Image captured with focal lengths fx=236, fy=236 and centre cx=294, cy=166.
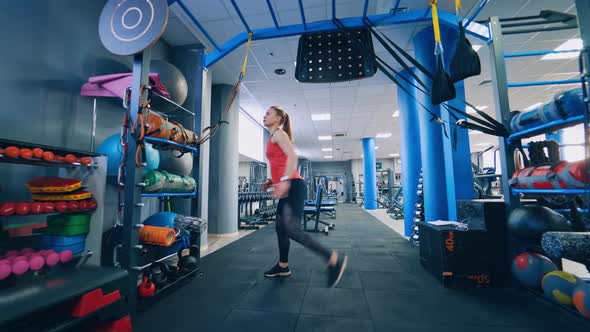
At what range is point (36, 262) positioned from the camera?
123 centimetres

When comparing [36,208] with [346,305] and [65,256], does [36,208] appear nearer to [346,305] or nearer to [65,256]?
[65,256]

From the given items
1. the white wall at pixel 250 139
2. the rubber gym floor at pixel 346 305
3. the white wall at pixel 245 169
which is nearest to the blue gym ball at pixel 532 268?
the rubber gym floor at pixel 346 305

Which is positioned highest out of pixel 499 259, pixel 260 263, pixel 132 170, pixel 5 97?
pixel 5 97

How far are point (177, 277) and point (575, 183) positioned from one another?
276 cm

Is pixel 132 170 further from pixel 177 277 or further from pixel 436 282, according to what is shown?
pixel 436 282

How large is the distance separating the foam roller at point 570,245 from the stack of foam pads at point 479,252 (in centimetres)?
59

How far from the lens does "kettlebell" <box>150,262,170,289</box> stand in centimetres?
181

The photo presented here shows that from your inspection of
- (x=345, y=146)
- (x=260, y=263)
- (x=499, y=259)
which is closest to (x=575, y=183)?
(x=499, y=259)

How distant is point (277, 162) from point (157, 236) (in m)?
1.06

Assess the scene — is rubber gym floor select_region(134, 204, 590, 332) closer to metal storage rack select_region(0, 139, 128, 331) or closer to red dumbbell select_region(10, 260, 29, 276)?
metal storage rack select_region(0, 139, 128, 331)

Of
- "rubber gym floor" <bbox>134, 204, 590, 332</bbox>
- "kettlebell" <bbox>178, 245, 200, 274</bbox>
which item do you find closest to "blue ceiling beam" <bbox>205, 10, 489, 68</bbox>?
"kettlebell" <bbox>178, 245, 200, 274</bbox>

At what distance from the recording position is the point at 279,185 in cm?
184

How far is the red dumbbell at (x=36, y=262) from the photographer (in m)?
1.22

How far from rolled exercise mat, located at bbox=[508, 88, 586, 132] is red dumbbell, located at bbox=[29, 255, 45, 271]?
2.88 metres
